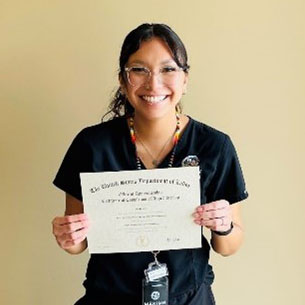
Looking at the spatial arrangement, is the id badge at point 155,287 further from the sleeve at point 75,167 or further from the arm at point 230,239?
the sleeve at point 75,167

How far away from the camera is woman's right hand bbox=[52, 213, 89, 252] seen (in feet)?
3.72

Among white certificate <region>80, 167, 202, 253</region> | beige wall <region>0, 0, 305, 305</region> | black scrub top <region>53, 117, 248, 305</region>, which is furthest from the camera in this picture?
beige wall <region>0, 0, 305, 305</region>

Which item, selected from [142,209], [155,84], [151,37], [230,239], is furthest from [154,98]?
[230,239]

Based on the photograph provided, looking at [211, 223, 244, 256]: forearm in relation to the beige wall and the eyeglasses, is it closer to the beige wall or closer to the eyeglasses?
the beige wall

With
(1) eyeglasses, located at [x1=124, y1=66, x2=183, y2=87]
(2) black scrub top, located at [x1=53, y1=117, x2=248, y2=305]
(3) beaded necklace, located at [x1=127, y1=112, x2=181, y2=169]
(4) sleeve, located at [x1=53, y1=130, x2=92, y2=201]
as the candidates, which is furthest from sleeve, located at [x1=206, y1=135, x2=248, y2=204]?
(4) sleeve, located at [x1=53, y1=130, x2=92, y2=201]

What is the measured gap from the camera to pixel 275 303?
1.57 meters

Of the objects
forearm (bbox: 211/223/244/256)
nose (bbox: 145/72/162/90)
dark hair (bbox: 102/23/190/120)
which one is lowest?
forearm (bbox: 211/223/244/256)

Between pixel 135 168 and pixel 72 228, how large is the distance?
0.21 meters

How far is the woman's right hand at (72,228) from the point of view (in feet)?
3.72

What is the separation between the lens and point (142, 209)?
1122 mm

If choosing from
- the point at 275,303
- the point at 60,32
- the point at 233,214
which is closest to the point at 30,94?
the point at 60,32

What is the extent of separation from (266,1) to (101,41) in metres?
0.48

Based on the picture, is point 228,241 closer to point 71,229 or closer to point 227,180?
point 227,180

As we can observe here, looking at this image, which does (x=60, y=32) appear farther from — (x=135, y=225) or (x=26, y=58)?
(x=135, y=225)
